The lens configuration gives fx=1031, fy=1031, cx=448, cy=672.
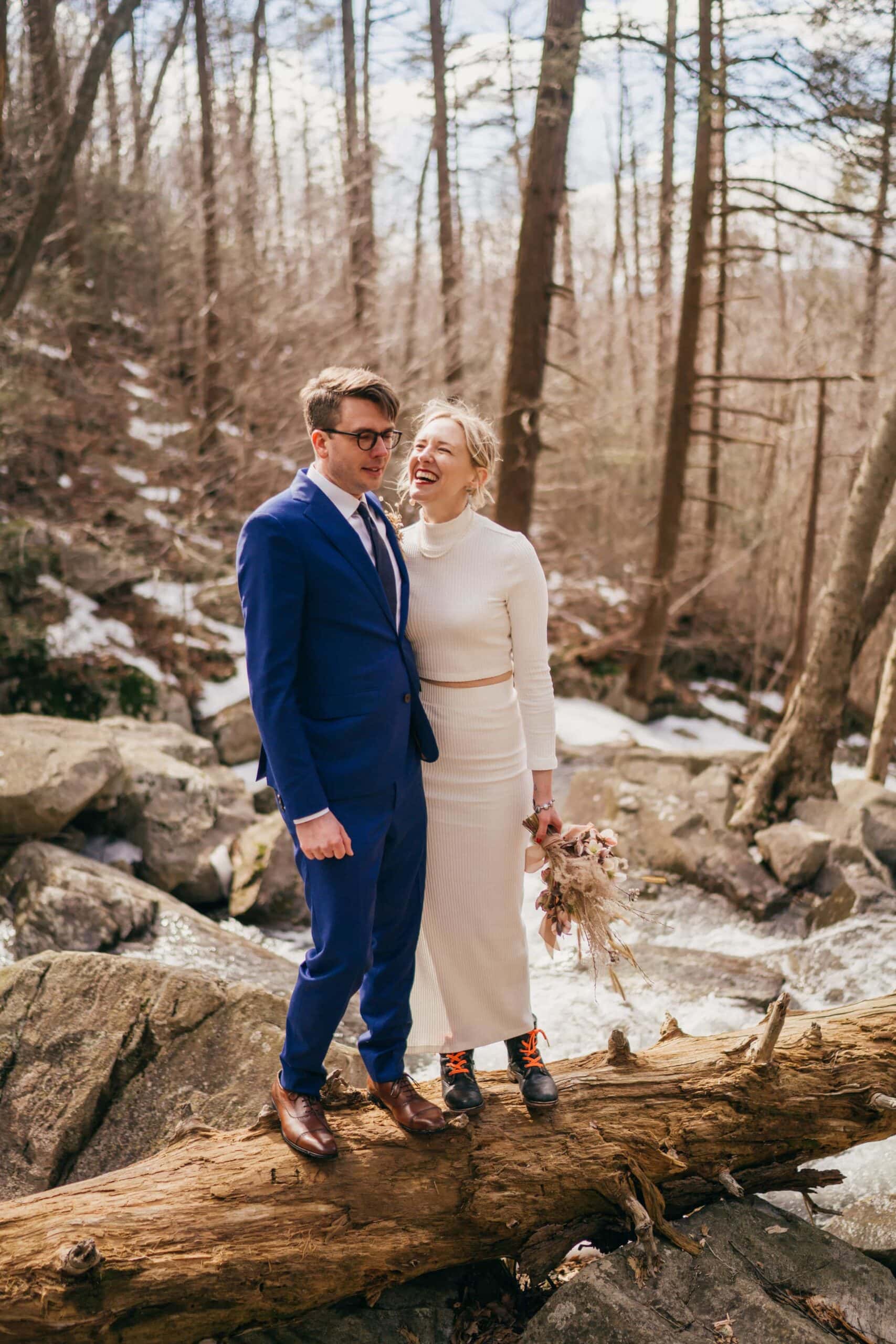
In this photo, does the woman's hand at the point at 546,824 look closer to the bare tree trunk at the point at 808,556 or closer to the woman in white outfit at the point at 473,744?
the woman in white outfit at the point at 473,744

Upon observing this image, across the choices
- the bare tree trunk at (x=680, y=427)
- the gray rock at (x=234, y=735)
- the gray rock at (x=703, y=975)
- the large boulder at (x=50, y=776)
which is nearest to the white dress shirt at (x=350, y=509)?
the gray rock at (x=703, y=975)

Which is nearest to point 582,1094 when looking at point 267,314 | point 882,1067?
point 882,1067

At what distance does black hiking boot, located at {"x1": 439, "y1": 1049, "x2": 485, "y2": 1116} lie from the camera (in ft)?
10.3

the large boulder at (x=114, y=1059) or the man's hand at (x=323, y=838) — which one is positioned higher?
the man's hand at (x=323, y=838)

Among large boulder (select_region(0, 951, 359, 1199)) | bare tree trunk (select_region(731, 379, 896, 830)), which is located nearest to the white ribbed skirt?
large boulder (select_region(0, 951, 359, 1199))

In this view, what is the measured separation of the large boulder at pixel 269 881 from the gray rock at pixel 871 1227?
4189 millimetres

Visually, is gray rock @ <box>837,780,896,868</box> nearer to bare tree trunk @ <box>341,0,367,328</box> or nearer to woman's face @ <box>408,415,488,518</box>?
woman's face @ <box>408,415,488,518</box>

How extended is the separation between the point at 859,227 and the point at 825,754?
1289cm

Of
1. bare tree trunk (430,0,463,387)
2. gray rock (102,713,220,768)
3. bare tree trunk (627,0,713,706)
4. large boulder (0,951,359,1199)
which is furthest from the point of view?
bare tree trunk (430,0,463,387)

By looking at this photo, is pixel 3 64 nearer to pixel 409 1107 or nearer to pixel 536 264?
pixel 536 264

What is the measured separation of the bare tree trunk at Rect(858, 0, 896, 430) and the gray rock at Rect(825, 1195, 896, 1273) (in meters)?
7.08

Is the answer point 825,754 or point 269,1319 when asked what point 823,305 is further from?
point 269,1319

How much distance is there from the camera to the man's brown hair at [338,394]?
275 centimetres

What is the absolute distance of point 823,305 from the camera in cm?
1627
